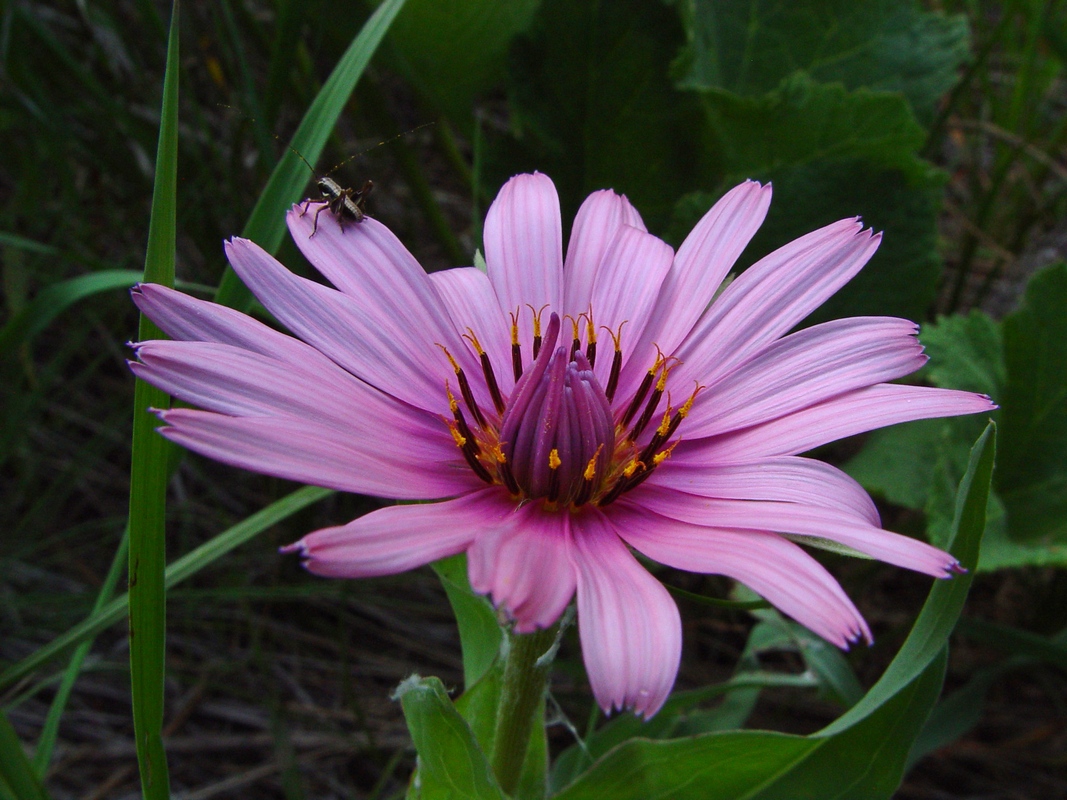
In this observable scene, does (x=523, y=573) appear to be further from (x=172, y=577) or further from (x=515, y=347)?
(x=172, y=577)

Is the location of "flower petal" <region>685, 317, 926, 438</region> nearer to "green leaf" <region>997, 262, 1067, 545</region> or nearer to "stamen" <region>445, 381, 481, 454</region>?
"stamen" <region>445, 381, 481, 454</region>

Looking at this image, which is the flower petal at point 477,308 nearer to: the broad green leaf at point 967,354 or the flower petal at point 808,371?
the flower petal at point 808,371

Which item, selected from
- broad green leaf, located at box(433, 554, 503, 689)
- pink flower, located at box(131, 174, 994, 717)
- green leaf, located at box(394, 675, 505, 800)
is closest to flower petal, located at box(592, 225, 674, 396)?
pink flower, located at box(131, 174, 994, 717)

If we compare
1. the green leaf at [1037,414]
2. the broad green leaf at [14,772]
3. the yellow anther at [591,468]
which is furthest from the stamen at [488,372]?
the green leaf at [1037,414]

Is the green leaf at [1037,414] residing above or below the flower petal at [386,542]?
above

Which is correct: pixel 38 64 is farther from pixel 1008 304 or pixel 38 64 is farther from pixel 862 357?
pixel 1008 304

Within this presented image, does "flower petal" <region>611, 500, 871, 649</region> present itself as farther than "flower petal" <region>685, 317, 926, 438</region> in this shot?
No

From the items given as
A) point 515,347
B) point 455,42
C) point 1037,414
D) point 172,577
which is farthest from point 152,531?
point 1037,414
